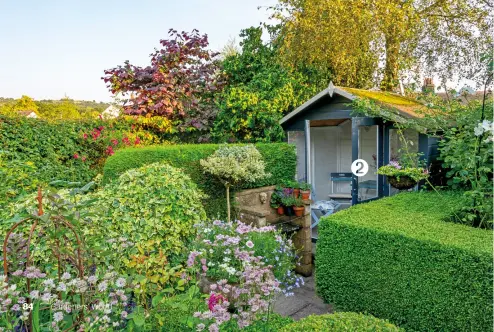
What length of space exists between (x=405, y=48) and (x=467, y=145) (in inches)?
319

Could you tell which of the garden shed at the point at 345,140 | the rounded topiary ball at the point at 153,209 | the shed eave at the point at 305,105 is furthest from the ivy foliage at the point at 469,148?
the rounded topiary ball at the point at 153,209

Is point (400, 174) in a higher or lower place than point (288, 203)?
higher

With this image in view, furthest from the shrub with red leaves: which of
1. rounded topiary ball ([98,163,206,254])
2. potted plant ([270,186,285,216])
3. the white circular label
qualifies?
rounded topiary ball ([98,163,206,254])

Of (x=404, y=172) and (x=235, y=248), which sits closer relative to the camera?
(x=235, y=248)

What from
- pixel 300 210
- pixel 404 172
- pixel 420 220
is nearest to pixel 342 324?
pixel 420 220

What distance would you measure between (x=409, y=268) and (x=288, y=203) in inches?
144

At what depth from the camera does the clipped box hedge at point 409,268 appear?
3.04 m

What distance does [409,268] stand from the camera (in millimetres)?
3396

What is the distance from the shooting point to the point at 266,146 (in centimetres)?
715

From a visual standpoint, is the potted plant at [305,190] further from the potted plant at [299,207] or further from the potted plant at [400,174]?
the potted plant at [400,174]

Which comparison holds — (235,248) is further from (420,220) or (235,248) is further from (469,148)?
(469,148)

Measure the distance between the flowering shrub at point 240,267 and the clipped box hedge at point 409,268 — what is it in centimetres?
57

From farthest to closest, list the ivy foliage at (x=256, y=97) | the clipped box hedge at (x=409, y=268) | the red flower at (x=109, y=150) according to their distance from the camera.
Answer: the ivy foliage at (x=256, y=97) → the red flower at (x=109, y=150) → the clipped box hedge at (x=409, y=268)

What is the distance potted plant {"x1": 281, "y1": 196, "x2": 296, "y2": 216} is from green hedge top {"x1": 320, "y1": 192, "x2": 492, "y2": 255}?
2.15 meters
